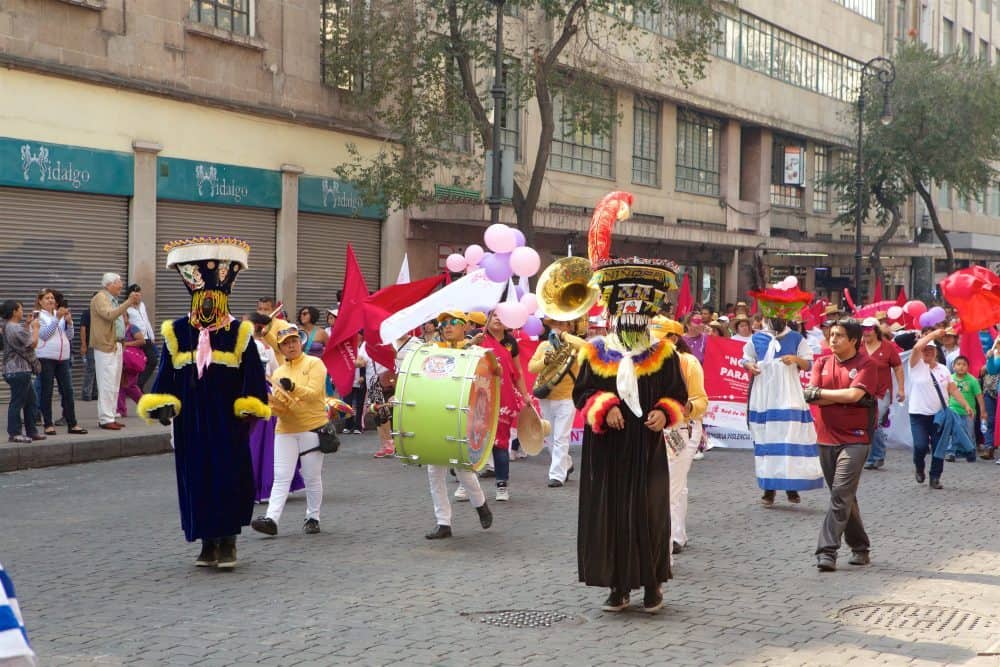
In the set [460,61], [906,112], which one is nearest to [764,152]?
[906,112]

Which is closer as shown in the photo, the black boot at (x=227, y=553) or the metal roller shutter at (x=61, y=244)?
the black boot at (x=227, y=553)

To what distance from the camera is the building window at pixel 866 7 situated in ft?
157

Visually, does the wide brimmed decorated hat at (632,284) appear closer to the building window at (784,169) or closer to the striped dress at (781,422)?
the striped dress at (781,422)

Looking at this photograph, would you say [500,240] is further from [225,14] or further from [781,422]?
[225,14]

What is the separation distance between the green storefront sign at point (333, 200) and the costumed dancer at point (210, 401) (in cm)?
1657

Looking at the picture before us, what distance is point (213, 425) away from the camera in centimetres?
906

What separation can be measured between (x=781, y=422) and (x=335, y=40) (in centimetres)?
1622

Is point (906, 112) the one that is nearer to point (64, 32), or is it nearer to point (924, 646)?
point (64, 32)

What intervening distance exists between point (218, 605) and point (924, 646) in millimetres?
3859

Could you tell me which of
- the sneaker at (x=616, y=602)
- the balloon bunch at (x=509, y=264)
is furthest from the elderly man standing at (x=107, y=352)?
the sneaker at (x=616, y=602)

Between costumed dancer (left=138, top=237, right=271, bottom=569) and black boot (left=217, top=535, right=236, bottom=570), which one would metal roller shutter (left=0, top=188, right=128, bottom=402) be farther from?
black boot (left=217, top=535, right=236, bottom=570)

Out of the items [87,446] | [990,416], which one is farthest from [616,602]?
[990,416]

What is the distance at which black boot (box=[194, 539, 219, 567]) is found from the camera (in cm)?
899

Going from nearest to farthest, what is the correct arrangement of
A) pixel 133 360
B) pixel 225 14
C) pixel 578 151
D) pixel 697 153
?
pixel 133 360, pixel 225 14, pixel 578 151, pixel 697 153
